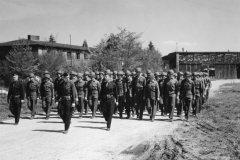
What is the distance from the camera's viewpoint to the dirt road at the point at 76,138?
7.06 m

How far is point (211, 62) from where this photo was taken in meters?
62.8

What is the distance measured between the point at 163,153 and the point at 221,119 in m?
6.80

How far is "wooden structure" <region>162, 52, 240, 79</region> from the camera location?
61.0 metres

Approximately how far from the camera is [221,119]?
13.0 metres

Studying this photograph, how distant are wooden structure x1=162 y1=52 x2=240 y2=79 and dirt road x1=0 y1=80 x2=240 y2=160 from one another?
50.3m

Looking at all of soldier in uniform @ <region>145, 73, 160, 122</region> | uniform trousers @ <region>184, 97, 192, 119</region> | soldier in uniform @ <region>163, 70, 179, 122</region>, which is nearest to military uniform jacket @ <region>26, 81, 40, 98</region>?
soldier in uniform @ <region>145, 73, 160, 122</region>

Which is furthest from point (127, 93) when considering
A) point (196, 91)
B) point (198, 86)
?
point (198, 86)

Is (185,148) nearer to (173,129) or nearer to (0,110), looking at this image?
(173,129)

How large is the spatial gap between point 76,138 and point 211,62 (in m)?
58.4

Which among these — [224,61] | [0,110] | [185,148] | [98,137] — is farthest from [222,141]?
[224,61]

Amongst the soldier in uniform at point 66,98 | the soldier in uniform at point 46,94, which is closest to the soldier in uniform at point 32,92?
the soldier in uniform at point 46,94

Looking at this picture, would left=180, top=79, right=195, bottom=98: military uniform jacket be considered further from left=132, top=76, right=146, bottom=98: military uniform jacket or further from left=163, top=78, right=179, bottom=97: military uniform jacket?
left=132, top=76, right=146, bottom=98: military uniform jacket

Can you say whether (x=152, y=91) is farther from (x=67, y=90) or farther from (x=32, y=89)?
(x=32, y=89)

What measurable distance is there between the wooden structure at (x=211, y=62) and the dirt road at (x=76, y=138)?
50.3 meters
